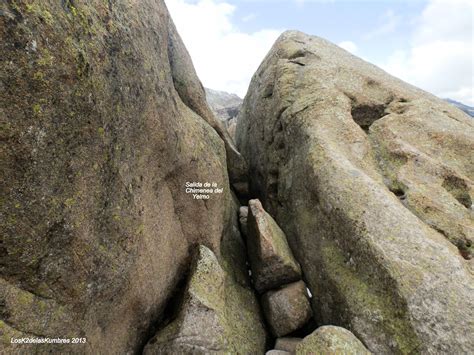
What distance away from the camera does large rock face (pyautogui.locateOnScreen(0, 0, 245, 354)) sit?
6.77m

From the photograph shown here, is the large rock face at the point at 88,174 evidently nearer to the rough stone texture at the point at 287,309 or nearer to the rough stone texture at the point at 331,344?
the rough stone texture at the point at 287,309

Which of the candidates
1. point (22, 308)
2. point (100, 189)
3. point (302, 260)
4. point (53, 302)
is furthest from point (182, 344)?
point (302, 260)

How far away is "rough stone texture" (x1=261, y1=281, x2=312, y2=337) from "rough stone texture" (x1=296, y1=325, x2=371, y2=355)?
2.93 meters

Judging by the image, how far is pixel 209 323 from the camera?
1109cm

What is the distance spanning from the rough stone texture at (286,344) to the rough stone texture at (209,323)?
2.40ft

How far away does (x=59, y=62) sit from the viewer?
7273mm

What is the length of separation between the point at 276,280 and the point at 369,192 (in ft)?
20.7

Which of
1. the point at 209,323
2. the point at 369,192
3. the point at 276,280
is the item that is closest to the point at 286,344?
the point at 276,280

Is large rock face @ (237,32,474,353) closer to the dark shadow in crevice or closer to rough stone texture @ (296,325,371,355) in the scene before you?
rough stone texture @ (296,325,371,355)

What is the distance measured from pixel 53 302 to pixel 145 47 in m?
9.15

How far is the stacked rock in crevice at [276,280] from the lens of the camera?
13.7 m

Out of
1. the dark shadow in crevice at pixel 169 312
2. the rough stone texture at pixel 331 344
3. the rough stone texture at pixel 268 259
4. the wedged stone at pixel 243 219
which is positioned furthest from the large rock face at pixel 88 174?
the wedged stone at pixel 243 219

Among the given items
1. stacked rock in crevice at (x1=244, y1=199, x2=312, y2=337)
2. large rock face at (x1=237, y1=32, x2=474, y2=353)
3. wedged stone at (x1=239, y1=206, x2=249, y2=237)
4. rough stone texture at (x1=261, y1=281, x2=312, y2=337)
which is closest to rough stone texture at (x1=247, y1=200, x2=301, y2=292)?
stacked rock in crevice at (x1=244, y1=199, x2=312, y2=337)

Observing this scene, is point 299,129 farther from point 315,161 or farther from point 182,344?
point 182,344
